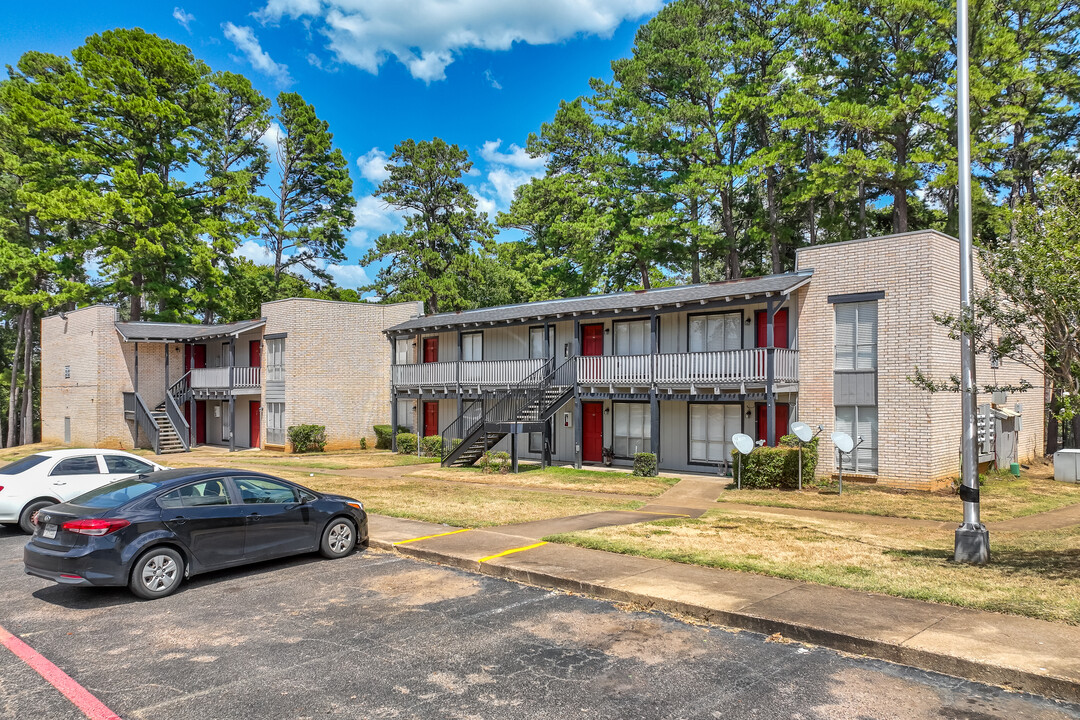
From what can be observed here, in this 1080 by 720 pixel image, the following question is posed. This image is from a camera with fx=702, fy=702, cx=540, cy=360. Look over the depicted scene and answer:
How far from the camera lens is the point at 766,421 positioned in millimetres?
23109

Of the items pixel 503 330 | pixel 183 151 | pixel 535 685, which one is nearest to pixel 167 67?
pixel 183 151

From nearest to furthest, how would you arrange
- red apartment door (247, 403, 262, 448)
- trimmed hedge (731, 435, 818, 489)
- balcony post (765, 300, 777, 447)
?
1. trimmed hedge (731, 435, 818, 489)
2. balcony post (765, 300, 777, 447)
3. red apartment door (247, 403, 262, 448)

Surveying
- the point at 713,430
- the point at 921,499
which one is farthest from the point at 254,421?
the point at 921,499

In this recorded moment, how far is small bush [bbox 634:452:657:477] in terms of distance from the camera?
22.8 meters

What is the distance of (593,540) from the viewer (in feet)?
37.5

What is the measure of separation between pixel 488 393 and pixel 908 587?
68.0 ft

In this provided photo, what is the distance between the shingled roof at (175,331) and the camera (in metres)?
34.2

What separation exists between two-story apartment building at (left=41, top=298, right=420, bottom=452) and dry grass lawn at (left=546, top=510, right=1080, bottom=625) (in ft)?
74.9

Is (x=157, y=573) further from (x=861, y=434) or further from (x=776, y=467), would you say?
(x=861, y=434)

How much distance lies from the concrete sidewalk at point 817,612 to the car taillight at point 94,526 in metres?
4.14

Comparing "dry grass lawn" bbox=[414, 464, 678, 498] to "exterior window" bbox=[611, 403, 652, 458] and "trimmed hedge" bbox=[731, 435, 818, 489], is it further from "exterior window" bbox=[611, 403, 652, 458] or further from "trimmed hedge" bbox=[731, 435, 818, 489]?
"exterior window" bbox=[611, 403, 652, 458]

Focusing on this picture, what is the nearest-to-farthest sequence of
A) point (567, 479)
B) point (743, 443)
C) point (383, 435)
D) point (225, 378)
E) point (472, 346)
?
point (743, 443)
point (567, 479)
point (472, 346)
point (383, 435)
point (225, 378)

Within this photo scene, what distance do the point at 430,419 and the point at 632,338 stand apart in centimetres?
1195

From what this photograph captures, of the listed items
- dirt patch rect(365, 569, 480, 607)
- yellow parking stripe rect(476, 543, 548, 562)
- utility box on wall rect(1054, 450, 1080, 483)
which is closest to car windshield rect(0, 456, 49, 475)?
dirt patch rect(365, 569, 480, 607)
